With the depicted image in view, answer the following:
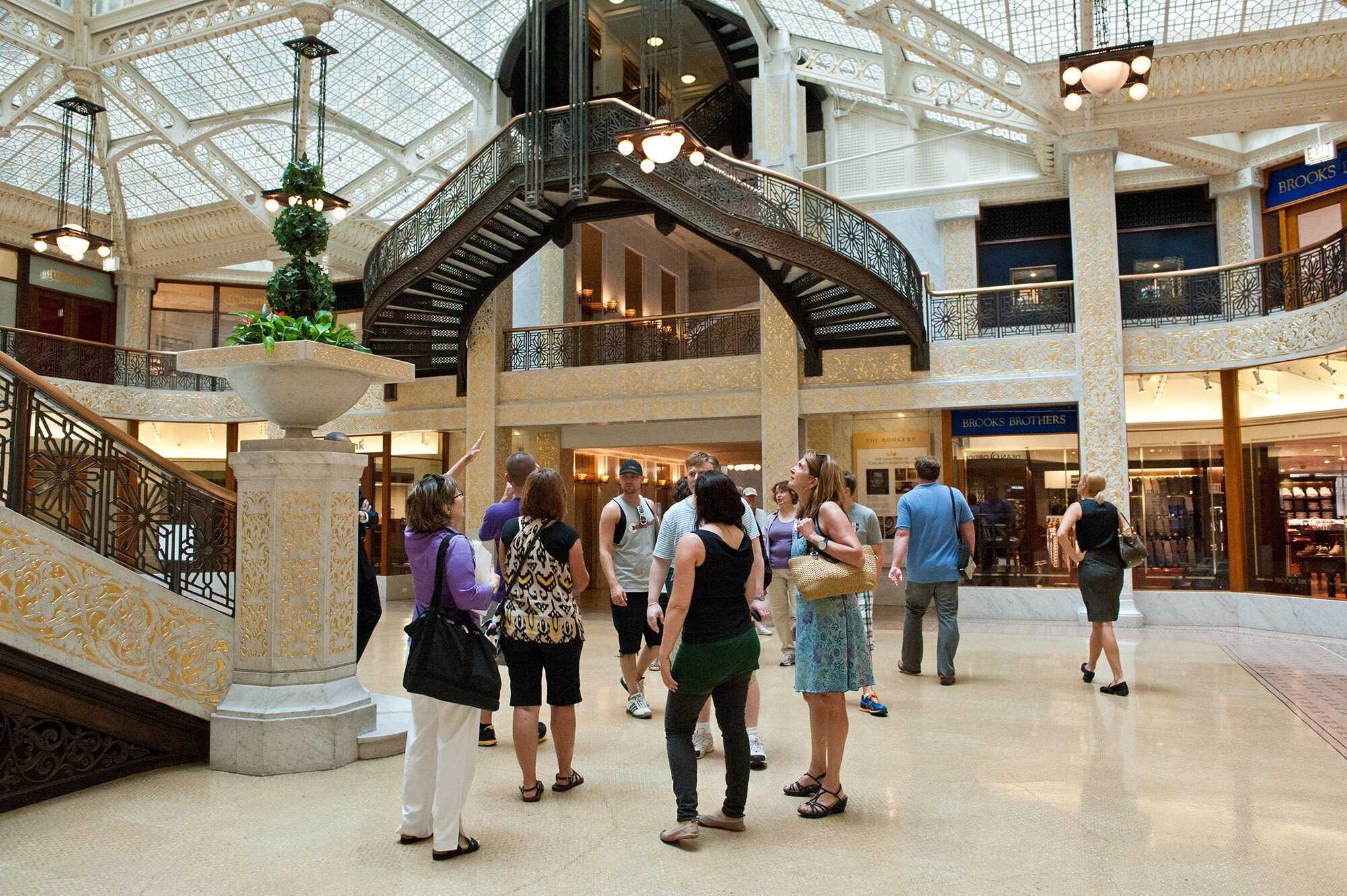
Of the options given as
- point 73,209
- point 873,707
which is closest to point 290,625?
point 873,707

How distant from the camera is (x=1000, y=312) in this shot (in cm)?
1260

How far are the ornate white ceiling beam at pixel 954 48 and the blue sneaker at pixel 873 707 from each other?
7.95 meters

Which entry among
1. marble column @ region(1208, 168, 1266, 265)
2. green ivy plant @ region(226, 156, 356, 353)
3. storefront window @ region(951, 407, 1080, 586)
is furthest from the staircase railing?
green ivy plant @ region(226, 156, 356, 353)

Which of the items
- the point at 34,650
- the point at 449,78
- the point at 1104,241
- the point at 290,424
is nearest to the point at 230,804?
the point at 34,650

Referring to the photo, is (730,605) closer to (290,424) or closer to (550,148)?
(290,424)

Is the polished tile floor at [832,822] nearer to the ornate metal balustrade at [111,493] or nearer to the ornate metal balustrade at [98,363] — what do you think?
the ornate metal balustrade at [111,493]

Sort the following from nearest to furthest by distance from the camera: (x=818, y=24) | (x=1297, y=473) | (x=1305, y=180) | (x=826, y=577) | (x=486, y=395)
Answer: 1. (x=826, y=577)
2. (x=1297, y=473)
3. (x=1305, y=180)
4. (x=818, y=24)
5. (x=486, y=395)

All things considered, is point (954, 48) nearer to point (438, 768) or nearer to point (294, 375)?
point (294, 375)

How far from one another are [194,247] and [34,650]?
1590 centimetres

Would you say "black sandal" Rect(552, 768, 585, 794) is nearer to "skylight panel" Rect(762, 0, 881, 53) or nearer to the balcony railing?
the balcony railing

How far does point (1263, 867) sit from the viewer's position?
3.37 m

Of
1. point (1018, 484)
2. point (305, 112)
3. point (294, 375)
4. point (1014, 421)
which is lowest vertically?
point (1018, 484)

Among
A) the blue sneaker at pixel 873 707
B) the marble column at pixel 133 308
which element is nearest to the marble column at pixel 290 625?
the blue sneaker at pixel 873 707

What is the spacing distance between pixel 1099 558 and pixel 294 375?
5643mm
